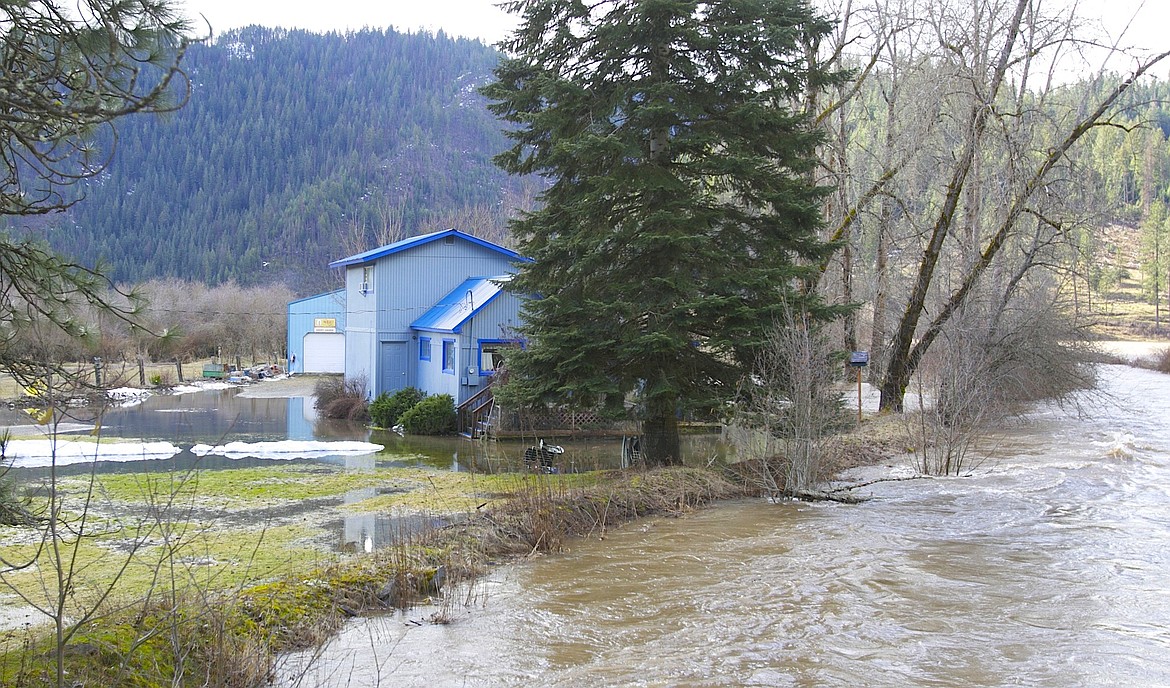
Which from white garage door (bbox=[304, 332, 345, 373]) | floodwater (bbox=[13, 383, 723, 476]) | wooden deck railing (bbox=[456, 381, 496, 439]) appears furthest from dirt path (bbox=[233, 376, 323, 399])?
wooden deck railing (bbox=[456, 381, 496, 439])

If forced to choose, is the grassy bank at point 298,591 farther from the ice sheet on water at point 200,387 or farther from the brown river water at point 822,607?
the ice sheet on water at point 200,387

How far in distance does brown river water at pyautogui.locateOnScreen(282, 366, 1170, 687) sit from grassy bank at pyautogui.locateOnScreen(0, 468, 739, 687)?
0.35m

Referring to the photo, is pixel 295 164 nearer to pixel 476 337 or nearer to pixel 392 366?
pixel 392 366

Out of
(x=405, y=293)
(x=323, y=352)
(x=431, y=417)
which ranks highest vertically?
(x=405, y=293)

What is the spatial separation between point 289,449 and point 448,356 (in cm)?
781

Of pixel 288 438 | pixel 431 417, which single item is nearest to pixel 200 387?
pixel 288 438

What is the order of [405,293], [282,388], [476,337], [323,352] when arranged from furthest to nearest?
[323,352] < [282,388] < [405,293] < [476,337]

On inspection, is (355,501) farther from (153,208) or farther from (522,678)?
(153,208)

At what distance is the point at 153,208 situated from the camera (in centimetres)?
10819

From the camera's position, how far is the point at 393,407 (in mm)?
30844

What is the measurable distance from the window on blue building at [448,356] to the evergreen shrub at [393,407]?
1.39 meters

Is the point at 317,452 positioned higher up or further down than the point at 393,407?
further down

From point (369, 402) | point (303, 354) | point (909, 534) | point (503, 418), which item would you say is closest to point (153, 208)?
point (303, 354)

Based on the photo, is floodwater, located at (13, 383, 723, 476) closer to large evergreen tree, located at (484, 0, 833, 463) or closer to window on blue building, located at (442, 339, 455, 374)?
large evergreen tree, located at (484, 0, 833, 463)
